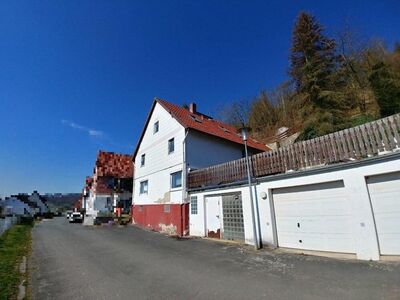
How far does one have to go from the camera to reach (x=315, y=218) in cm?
957

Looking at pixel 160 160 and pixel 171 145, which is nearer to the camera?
pixel 171 145

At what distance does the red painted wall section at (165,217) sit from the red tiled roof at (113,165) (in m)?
13.4

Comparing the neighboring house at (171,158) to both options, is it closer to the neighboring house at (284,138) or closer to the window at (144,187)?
the window at (144,187)

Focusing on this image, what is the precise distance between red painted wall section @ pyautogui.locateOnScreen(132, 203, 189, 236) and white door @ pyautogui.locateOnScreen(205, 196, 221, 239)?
6.40 feet

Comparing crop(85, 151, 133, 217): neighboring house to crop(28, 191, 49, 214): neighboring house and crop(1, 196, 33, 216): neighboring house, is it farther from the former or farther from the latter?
crop(28, 191, 49, 214): neighboring house

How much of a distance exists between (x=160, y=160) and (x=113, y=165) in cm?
1890

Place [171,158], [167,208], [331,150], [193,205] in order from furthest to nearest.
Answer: [171,158]
[167,208]
[193,205]
[331,150]

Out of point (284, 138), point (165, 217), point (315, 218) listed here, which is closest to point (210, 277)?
point (315, 218)

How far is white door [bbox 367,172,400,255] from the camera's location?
7598mm

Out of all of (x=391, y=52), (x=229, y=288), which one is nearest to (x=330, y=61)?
(x=391, y=52)

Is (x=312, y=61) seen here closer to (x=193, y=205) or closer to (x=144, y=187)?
(x=193, y=205)

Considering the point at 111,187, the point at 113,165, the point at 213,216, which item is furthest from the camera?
the point at 113,165

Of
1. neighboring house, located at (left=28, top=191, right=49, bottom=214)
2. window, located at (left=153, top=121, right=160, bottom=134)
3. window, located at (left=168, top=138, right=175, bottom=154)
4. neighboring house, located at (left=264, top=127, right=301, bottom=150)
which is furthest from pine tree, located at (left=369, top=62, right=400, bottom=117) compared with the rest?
neighboring house, located at (left=28, top=191, right=49, bottom=214)

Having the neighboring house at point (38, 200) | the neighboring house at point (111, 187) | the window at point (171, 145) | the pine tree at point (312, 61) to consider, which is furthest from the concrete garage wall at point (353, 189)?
the neighboring house at point (38, 200)
